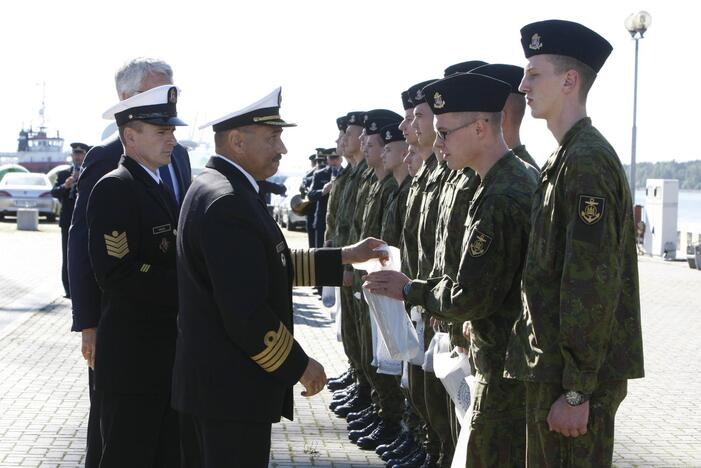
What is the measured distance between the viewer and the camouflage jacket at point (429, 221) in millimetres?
6035

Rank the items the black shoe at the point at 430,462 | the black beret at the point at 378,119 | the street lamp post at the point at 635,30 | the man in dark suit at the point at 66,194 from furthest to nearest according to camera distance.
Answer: the street lamp post at the point at 635,30 < the man in dark suit at the point at 66,194 < the black beret at the point at 378,119 < the black shoe at the point at 430,462

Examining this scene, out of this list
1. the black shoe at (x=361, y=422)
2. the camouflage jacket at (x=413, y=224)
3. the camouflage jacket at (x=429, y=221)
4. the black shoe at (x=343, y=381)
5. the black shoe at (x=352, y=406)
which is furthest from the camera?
the black shoe at (x=343, y=381)

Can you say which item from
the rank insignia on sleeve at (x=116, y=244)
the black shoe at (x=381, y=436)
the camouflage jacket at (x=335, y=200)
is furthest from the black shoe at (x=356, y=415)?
the rank insignia on sleeve at (x=116, y=244)

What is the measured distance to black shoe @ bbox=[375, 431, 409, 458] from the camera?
7059mm

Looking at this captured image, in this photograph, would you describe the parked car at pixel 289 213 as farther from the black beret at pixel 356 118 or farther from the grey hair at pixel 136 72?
the grey hair at pixel 136 72

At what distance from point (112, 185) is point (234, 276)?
4.00 feet

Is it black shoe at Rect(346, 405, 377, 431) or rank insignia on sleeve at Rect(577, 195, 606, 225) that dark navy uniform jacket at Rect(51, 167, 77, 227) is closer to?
black shoe at Rect(346, 405, 377, 431)

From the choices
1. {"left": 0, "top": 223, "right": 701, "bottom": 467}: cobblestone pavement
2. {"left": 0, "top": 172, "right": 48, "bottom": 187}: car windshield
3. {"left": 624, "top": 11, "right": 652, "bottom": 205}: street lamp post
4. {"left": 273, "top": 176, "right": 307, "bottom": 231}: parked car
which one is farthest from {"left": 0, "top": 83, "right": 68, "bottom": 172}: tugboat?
{"left": 0, "top": 223, "right": 701, "bottom": 467}: cobblestone pavement

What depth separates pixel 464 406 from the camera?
4.75 m

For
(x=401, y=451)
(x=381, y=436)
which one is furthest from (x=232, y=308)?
(x=381, y=436)

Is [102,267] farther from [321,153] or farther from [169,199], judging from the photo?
[321,153]

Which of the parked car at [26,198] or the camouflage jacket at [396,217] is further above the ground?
the camouflage jacket at [396,217]

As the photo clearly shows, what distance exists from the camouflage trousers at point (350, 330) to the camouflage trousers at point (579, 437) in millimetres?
4955

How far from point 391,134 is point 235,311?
4.61 meters
